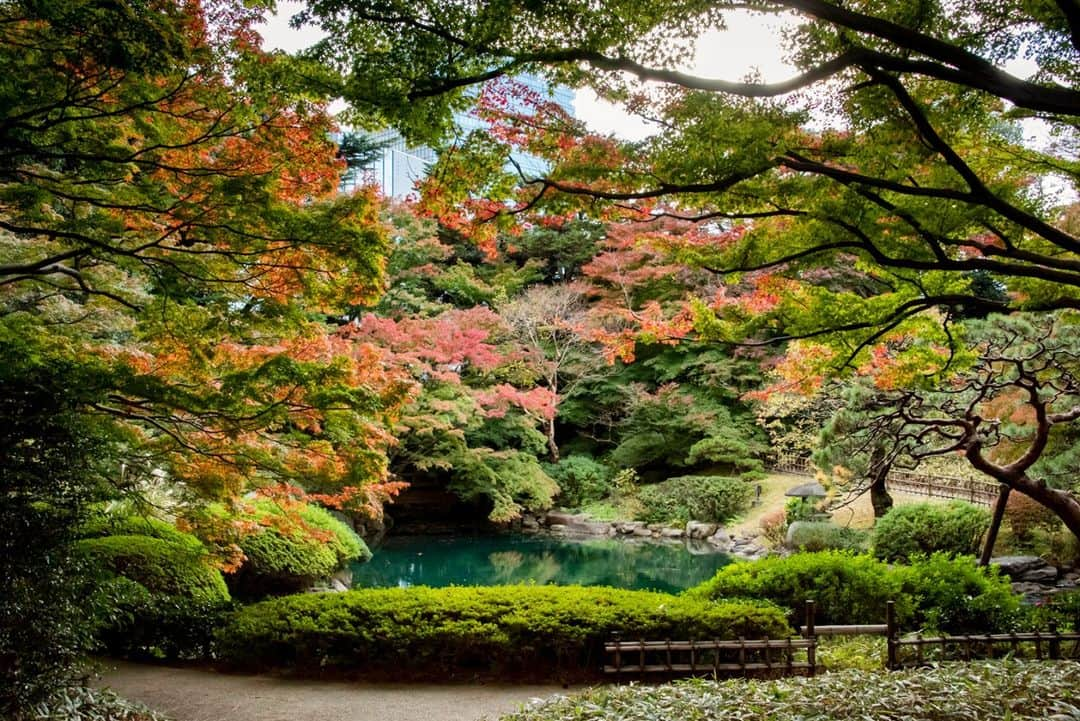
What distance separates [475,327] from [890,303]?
1030 cm

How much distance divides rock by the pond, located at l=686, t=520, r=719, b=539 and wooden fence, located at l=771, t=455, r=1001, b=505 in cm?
393

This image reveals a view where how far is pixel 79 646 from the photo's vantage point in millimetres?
4039

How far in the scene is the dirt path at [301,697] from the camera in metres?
4.98

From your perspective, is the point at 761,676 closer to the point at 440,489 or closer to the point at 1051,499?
the point at 1051,499

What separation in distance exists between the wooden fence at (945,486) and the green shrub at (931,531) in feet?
8.36

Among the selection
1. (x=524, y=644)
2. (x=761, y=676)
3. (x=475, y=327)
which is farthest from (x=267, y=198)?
(x=475, y=327)

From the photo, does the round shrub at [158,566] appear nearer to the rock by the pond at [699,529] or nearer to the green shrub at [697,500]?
the rock by the pond at [699,529]

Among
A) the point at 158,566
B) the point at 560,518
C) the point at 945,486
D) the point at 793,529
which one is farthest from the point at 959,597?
the point at 560,518

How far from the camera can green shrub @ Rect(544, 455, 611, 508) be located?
19.1 m

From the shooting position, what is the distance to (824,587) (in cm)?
689

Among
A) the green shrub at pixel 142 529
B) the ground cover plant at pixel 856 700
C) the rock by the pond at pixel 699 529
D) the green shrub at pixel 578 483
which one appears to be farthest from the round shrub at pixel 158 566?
the green shrub at pixel 578 483

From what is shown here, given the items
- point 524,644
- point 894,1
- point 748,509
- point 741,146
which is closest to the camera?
point 894,1

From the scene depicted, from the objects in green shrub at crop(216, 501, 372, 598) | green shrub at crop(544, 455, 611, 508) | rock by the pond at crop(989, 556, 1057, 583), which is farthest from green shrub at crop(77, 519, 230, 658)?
green shrub at crop(544, 455, 611, 508)

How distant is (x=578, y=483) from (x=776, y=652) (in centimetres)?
1352
